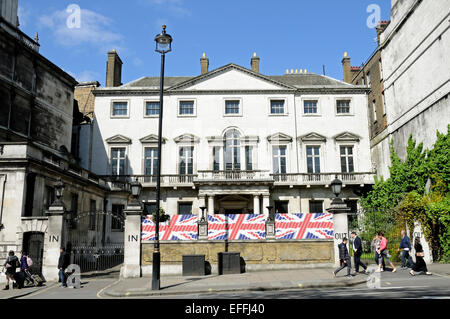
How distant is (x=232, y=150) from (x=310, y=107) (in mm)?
8542

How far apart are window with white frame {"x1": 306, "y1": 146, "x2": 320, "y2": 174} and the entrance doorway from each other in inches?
909

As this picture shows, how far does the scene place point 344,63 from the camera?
3834 cm

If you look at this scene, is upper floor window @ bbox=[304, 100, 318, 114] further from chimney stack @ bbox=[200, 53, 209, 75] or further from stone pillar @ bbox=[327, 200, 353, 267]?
stone pillar @ bbox=[327, 200, 353, 267]

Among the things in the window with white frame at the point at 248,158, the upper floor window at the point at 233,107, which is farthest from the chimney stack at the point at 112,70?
the window with white frame at the point at 248,158

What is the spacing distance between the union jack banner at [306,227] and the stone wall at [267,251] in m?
0.28

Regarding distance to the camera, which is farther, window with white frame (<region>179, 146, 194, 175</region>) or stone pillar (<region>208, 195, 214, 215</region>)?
window with white frame (<region>179, 146, 194, 175</region>)

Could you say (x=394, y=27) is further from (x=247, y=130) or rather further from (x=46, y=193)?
(x=46, y=193)

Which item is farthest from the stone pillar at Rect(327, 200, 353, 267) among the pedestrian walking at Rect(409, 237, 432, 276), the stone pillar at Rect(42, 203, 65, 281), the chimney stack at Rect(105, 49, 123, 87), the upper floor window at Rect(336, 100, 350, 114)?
the chimney stack at Rect(105, 49, 123, 87)

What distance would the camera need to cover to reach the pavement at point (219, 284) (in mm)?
12602

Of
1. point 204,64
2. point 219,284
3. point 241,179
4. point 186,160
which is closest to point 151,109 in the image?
point 186,160

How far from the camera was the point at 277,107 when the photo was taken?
116ft

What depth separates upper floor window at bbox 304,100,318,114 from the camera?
35438 mm
